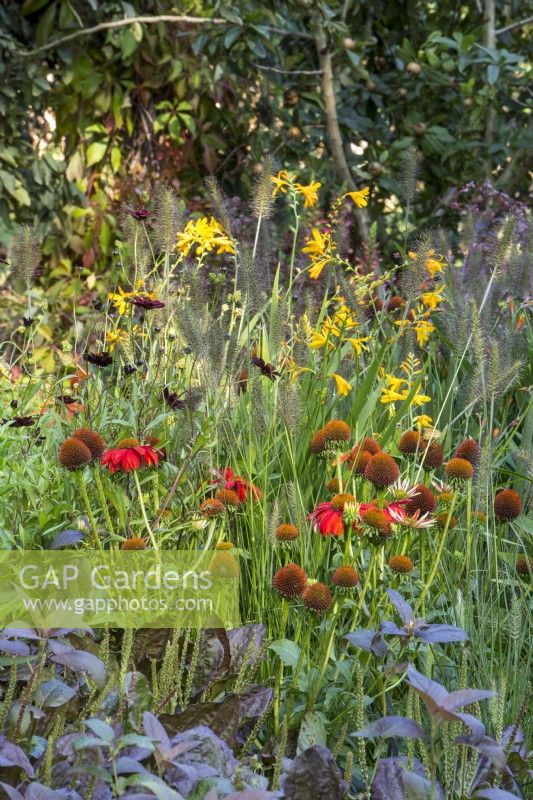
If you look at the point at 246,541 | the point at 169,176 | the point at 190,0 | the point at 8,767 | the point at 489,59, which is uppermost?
the point at 190,0

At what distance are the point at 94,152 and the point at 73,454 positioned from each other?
157 inches

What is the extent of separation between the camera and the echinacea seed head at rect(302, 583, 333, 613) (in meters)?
1.51

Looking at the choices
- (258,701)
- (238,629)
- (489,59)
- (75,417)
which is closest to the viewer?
(258,701)

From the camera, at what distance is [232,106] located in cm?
562

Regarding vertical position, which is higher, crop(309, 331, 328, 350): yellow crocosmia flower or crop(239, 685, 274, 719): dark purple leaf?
crop(309, 331, 328, 350): yellow crocosmia flower

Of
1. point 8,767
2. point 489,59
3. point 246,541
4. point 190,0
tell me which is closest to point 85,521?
point 246,541

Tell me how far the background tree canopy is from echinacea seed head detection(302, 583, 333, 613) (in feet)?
12.2

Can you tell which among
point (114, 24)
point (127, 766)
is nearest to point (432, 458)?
point (127, 766)

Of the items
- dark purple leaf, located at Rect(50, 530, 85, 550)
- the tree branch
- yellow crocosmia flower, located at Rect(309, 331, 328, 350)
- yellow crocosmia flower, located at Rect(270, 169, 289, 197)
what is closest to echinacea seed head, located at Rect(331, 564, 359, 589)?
dark purple leaf, located at Rect(50, 530, 85, 550)

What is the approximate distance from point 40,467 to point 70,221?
3319 millimetres

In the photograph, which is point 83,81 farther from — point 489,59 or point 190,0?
point 489,59

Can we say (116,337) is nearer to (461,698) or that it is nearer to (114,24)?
(461,698)

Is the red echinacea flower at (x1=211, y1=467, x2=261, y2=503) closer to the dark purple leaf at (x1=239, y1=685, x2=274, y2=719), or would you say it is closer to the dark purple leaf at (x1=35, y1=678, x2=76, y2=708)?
the dark purple leaf at (x1=239, y1=685, x2=274, y2=719)

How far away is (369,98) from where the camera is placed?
569 cm
